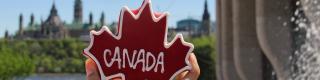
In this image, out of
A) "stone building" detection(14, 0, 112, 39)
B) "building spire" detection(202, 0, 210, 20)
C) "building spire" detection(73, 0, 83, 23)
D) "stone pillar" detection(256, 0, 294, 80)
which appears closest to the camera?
"stone pillar" detection(256, 0, 294, 80)

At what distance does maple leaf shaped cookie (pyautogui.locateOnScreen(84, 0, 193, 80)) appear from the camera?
294 inches

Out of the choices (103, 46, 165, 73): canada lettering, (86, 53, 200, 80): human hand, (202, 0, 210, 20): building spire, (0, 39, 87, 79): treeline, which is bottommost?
(0, 39, 87, 79): treeline

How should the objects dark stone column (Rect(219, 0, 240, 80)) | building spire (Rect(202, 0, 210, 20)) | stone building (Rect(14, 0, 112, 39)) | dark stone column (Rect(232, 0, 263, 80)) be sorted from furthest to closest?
stone building (Rect(14, 0, 112, 39)) < building spire (Rect(202, 0, 210, 20)) < dark stone column (Rect(219, 0, 240, 80)) < dark stone column (Rect(232, 0, 263, 80))

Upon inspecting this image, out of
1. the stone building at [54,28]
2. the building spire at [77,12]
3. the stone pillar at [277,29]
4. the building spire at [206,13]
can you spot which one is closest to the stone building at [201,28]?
the building spire at [206,13]

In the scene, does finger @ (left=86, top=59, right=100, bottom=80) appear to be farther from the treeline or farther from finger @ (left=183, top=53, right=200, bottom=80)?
the treeline

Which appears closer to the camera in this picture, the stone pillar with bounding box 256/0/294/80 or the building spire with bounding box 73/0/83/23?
the stone pillar with bounding box 256/0/294/80

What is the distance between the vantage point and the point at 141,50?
7.50m

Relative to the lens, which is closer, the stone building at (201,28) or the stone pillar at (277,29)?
the stone pillar at (277,29)

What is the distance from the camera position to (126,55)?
7.50m

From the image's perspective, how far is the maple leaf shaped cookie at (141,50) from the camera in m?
7.46

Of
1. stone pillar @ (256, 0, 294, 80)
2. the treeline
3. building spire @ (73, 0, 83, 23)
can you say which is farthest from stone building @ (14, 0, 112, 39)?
stone pillar @ (256, 0, 294, 80)

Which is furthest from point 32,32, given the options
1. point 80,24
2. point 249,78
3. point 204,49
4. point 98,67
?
point 98,67

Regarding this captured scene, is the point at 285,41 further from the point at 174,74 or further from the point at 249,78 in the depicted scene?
the point at 174,74

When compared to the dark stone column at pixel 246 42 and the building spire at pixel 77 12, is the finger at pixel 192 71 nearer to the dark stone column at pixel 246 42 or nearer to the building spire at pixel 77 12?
the dark stone column at pixel 246 42
